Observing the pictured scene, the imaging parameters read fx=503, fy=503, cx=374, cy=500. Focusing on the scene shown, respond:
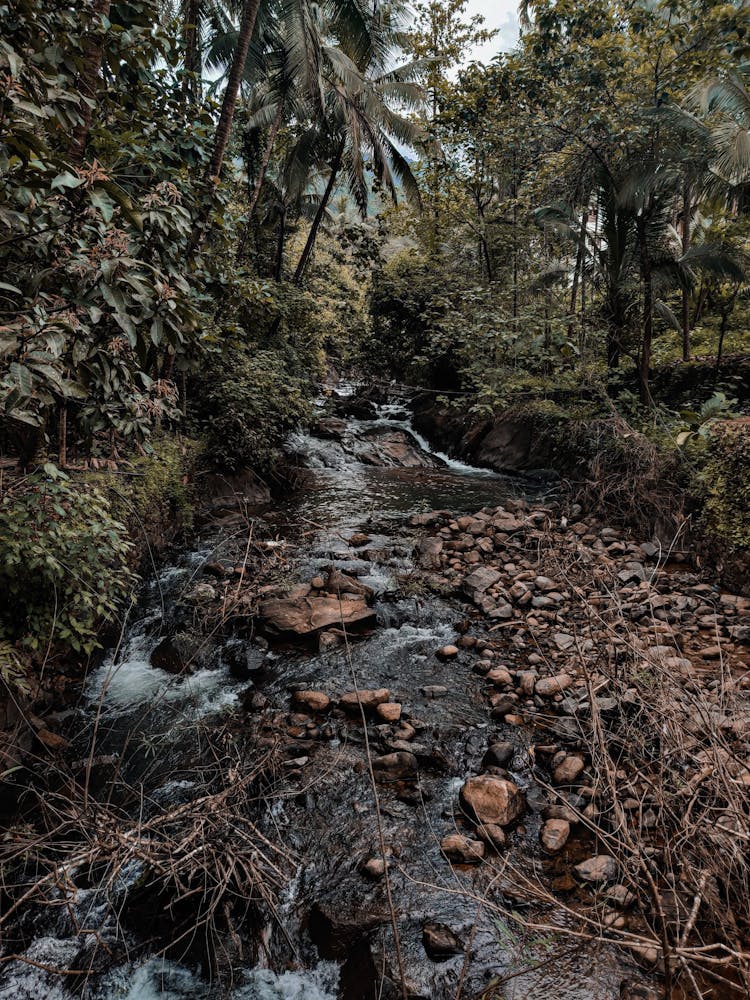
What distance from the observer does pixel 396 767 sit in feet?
10.4

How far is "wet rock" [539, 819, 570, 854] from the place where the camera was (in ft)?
8.58

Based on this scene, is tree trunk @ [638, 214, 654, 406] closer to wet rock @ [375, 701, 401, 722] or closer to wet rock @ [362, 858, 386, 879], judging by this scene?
wet rock @ [375, 701, 401, 722]

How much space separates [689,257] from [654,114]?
231cm

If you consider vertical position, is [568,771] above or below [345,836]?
above

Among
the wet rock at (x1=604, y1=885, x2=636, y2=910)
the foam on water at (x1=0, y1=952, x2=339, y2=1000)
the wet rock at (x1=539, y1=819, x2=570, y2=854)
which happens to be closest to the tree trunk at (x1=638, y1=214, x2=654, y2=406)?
the wet rock at (x1=539, y1=819, x2=570, y2=854)

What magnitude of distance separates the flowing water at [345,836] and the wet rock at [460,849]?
0.05m

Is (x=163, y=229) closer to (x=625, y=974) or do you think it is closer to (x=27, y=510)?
(x=27, y=510)

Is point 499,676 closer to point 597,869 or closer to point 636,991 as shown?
point 597,869

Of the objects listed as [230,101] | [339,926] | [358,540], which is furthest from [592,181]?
[339,926]

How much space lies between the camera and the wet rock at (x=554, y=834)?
2615 mm

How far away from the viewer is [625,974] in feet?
6.75

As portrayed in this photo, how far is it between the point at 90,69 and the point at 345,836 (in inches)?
199

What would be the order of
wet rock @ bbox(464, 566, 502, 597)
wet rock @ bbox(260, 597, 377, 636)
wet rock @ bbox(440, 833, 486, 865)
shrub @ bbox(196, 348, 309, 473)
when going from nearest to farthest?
wet rock @ bbox(440, 833, 486, 865)
wet rock @ bbox(260, 597, 377, 636)
wet rock @ bbox(464, 566, 502, 597)
shrub @ bbox(196, 348, 309, 473)

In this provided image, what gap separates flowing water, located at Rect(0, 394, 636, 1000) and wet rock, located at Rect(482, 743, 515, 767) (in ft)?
0.21
